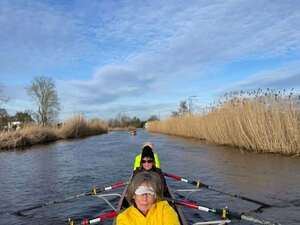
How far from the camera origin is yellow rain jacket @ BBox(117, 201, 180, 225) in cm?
407

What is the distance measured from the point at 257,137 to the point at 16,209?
1093 centimetres

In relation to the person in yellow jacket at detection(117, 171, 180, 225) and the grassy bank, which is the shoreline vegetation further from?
the grassy bank

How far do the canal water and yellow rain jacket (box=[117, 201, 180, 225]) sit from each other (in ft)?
9.62

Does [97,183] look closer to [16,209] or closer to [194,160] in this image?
[16,209]

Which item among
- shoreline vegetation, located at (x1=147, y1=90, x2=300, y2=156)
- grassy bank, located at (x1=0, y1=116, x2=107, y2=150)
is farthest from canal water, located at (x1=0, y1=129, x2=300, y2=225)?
grassy bank, located at (x1=0, y1=116, x2=107, y2=150)

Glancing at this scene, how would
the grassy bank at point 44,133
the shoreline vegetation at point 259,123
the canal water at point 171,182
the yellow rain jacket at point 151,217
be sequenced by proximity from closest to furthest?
the yellow rain jacket at point 151,217 → the canal water at point 171,182 → the shoreline vegetation at point 259,123 → the grassy bank at point 44,133

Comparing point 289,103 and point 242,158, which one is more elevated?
point 289,103

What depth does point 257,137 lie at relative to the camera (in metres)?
16.1

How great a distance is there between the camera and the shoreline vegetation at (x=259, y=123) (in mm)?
14188

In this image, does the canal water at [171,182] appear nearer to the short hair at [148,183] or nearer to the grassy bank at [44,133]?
the short hair at [148,183]

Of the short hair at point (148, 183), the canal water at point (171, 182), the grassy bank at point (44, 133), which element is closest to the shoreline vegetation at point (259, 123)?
the canal water at point (171, 182)

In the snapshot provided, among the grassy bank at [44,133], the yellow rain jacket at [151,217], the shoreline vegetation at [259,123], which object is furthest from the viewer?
the grassy bank at [44,133]

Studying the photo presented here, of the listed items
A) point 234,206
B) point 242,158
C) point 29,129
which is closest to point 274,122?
point 242,158

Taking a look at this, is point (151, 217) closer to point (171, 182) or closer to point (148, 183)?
point (148, 183)
